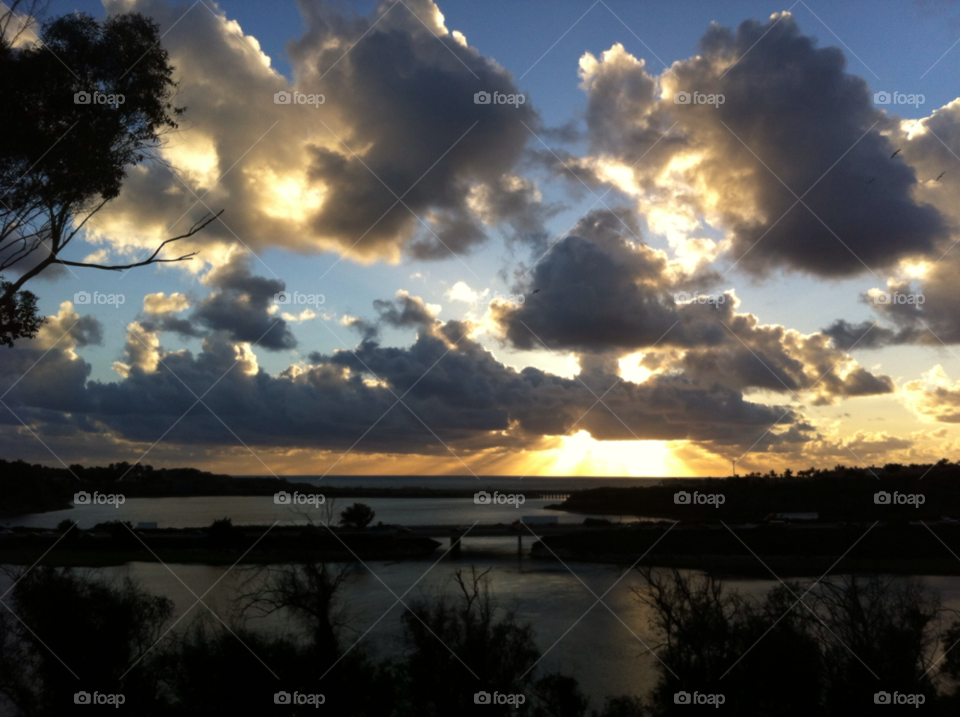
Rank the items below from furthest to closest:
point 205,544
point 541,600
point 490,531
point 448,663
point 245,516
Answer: point 245,516, point 490,531, point 205,544, point 541,600, point 448,663

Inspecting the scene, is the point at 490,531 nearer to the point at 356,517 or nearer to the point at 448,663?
the point at 356,517

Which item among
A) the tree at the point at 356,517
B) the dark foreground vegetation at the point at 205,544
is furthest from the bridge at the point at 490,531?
the tree at the point at 356,517

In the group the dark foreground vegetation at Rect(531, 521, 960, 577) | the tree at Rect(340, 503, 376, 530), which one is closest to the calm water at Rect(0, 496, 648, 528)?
the tree at Rect(340, 503, 376, 530)

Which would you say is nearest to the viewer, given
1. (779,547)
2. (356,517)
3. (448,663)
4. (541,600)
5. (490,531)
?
A: (448,663)

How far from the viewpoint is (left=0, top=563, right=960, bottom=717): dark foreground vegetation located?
43.0ft

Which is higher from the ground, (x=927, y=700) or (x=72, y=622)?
(x=72, y=622)

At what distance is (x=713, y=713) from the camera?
1320 centimetres

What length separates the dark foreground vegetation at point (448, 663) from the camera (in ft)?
43.0

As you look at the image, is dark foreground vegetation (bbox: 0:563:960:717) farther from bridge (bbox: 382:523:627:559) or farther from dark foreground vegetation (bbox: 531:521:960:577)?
bridge (bbox: 382:523:627:559)

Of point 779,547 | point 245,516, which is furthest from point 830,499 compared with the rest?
point 245,516

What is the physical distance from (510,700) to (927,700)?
27.0 feet

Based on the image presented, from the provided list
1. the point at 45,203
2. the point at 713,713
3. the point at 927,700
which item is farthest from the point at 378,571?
the point at 45,203

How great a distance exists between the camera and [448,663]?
611 inches

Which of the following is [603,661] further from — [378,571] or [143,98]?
[378,571]
